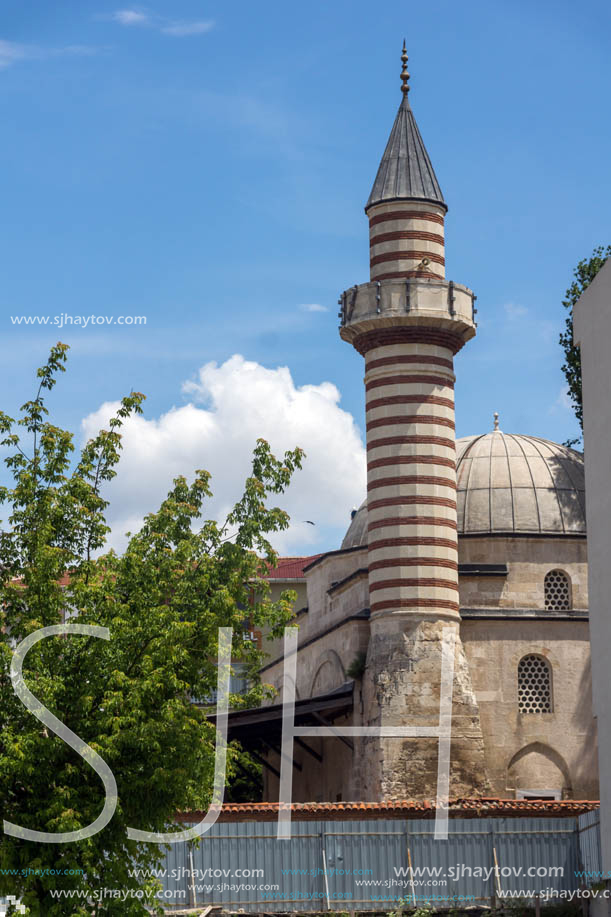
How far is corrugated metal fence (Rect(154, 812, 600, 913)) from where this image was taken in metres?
20.4

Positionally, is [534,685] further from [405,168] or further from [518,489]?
[405,168]

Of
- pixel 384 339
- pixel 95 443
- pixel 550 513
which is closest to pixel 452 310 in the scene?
pixel 384 339

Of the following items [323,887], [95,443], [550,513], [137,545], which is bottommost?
[323,887]

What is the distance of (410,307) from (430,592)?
Answer: 17.6 ft

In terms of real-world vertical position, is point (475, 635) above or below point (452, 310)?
below

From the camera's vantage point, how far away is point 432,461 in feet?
84.2

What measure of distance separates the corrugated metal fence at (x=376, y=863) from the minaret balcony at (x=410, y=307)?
9376 mm

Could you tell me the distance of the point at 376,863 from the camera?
2105 cm

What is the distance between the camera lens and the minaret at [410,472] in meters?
24.7

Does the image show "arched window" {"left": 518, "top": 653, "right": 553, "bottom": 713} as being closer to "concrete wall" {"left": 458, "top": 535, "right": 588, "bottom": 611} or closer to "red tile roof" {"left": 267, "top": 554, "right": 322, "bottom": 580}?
"concrete wall" {"left": 458, "top": 535, "right": 588, "bottom": 611}

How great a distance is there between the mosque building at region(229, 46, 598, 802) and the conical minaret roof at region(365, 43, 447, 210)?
0.03 meters

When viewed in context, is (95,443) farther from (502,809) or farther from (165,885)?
(502,809)

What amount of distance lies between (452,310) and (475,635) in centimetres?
640

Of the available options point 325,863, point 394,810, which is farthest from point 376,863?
point 394,810
